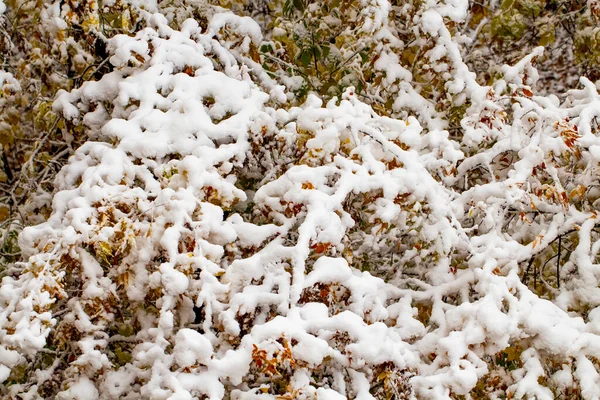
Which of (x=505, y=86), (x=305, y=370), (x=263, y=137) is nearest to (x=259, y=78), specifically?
(x=263, y=137)

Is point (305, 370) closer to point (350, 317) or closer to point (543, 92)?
point (350, 317)

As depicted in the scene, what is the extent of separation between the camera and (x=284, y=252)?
241 centimetres

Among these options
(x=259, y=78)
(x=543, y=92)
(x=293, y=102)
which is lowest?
(x=543, y=92)

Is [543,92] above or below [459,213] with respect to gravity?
below

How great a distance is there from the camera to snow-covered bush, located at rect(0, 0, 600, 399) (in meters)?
2.28

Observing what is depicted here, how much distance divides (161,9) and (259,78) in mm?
1010

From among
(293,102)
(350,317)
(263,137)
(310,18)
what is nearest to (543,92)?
(310,18)

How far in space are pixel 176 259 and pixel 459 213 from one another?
52.7 inches

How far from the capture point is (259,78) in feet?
11.8

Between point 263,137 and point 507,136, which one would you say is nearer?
point 263,137

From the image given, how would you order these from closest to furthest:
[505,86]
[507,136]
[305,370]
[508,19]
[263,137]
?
[305,370], [263,137], [507,136], [505,86], [508,19]

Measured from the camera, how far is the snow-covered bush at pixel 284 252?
7.48 ft

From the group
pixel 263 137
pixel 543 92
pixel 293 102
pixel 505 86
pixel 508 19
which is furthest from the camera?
pixel 543 92

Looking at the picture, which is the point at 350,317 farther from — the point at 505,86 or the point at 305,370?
the point at 505,86
